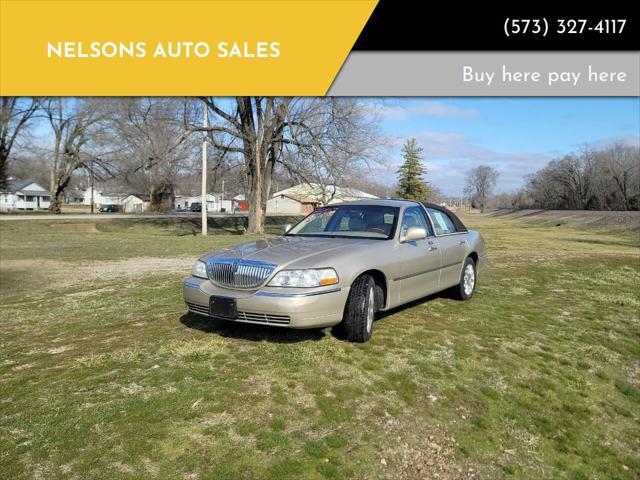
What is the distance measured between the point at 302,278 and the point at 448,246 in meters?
2.79

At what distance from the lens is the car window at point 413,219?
547 cm

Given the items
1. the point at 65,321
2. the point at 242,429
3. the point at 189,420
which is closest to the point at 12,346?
the point at 65,321

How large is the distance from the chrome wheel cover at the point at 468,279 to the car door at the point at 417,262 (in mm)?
1062

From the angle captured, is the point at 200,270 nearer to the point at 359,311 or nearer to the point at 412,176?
the point at 359,311

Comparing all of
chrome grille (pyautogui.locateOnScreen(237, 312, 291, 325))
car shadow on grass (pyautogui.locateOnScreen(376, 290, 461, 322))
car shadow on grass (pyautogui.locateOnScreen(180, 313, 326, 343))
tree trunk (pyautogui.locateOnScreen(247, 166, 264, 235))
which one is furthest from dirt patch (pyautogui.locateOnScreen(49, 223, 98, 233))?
chrome grille (pyautogui.locateOnScreen(237, 312, 291, 325))

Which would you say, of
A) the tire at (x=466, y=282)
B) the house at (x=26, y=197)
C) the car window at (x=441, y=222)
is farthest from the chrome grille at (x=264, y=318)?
the house at (x=26, y=197)

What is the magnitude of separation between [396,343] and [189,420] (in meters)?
2.35

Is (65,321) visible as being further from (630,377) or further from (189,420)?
(630,377)

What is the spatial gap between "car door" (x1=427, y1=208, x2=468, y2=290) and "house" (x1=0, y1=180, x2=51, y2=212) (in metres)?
84.8

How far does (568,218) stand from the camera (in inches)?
1940

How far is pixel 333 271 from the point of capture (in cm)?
424

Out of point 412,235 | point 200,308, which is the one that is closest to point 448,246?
point 412,235

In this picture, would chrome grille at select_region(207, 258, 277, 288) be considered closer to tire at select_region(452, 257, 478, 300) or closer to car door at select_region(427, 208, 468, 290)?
car door at select_region(427, 208, 468, 290)

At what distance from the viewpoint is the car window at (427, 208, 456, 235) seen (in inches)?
247
